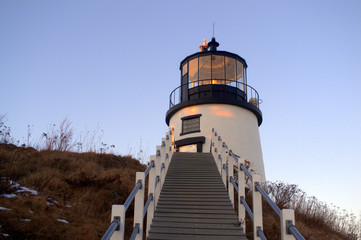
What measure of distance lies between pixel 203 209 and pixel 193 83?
1165 centimetres

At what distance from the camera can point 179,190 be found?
774 cm

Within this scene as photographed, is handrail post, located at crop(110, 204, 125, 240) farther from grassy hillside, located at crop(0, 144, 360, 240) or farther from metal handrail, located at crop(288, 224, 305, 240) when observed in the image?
grassy hillside, located at crop(0, 144, 360, 240)

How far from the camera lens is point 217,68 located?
17.5 m

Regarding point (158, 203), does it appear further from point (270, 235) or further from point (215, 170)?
point (215, 170)

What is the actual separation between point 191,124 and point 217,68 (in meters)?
3.45

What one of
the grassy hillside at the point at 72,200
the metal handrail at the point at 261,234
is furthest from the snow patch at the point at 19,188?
the metal handrail at the point at 261,234

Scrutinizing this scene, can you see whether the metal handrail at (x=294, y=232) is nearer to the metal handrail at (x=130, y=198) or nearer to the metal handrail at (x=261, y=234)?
the metal handrail at (x=261, y=234)

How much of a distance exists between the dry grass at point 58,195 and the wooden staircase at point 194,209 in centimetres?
118

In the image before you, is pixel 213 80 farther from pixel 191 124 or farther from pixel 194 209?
pixel 194 209

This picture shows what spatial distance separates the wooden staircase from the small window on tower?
6480 millimetres

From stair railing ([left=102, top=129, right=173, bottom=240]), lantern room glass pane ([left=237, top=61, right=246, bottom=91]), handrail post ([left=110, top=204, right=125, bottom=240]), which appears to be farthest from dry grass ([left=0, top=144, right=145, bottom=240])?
lantern room glass pane ([left=237, top=61, right=246, bottom=91])

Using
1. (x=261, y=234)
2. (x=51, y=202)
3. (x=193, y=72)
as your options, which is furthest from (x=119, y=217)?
(x=193, y=72)

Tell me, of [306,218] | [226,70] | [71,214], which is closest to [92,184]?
[71,214]

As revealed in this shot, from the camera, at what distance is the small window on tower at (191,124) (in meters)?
16.4
